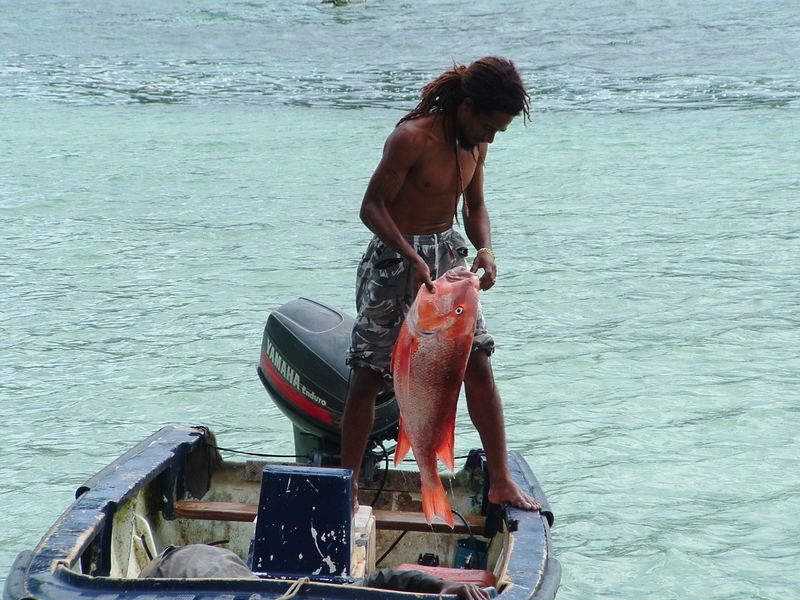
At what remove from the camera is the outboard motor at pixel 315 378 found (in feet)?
15.7

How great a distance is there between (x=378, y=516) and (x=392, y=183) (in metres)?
1.40

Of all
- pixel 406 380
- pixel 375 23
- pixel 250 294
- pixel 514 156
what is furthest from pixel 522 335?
pixel 375 23

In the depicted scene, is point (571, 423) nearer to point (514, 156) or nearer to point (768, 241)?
point (768, 241)

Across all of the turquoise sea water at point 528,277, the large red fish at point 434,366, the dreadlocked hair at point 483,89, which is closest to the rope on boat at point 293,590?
the large red fish at point 434,366

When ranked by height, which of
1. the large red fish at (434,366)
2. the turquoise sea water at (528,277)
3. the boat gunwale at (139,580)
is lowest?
the turquoise sea water at (528,277)

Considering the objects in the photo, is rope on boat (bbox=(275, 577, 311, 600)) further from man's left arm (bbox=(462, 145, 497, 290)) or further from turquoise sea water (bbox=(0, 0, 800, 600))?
turquoise sea water (bbox=(0, 0, 800, 600))

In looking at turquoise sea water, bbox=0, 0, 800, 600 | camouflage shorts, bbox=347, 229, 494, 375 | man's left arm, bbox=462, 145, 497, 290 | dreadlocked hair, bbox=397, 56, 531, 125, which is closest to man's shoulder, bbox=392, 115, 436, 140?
dreadlocked hair, bbox=397, 56, 531, 125

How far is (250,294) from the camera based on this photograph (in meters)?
10.5

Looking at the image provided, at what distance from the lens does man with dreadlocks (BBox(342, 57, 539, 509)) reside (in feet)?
13.4

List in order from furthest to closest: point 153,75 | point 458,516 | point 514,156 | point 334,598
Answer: point 153,75 < point 514,156 < point 458,516 < point 334,598

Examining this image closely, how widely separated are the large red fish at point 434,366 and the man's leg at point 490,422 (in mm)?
524

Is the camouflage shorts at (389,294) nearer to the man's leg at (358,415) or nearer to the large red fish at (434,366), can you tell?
the man's leg at (358,415)

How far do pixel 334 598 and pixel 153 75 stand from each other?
84.7 ft

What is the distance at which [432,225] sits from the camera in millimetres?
4387
